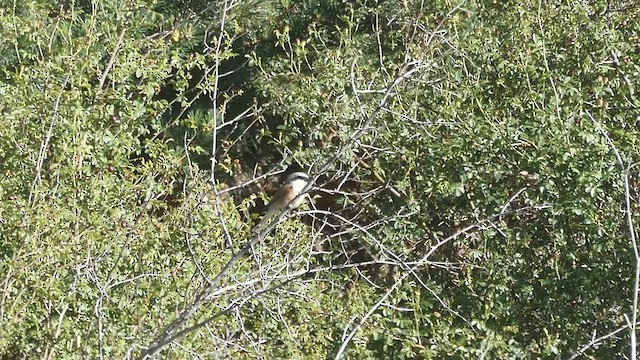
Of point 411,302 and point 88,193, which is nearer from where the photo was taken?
point 88,193

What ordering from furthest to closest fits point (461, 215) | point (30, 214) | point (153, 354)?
point (461, 215)
point (30, 214)
point (153, 354)

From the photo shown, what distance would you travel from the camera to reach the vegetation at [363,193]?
16.3ft

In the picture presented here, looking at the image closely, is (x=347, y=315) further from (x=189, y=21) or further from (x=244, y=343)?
(x=189, y=21)

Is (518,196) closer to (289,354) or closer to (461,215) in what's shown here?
(461,215)

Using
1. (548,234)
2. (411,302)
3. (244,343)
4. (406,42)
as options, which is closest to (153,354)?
(244,343)

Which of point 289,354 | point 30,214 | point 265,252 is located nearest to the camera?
point 30,214

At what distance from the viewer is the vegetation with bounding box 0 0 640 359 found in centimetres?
496

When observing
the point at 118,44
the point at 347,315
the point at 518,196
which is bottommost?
the point at 347,315

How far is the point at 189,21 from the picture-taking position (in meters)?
7.03

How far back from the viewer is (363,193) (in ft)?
18.2

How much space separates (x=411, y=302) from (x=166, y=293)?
1386 mm

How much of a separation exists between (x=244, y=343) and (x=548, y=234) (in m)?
1.83

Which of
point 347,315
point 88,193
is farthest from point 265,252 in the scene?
point 88,193

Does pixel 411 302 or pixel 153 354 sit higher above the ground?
pixel 153 354
